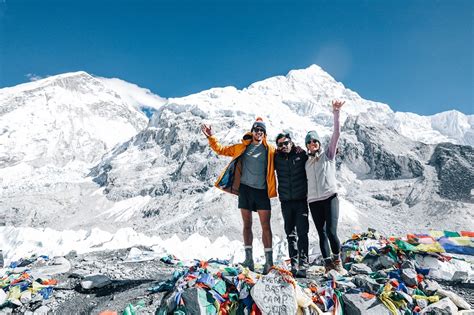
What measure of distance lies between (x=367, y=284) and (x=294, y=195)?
143cm

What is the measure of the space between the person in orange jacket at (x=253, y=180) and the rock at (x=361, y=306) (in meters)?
1.22

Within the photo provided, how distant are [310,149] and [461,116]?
185906 millimetres

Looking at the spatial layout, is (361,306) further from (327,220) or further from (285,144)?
(285,144)

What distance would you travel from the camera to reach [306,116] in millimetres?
149000

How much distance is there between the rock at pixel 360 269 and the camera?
17.0ft

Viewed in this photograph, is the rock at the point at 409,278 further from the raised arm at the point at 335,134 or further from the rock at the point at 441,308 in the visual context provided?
the raised arm at the point at 335,134

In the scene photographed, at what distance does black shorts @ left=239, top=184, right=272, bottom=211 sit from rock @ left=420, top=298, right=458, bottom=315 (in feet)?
7.13

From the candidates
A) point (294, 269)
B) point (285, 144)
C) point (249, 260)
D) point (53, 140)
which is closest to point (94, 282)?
point (249, 260)

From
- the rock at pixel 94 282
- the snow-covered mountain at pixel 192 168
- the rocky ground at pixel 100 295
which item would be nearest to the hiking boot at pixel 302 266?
the rocky ground at pixel 100 295

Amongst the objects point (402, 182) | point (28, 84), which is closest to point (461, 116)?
point (402, 182)

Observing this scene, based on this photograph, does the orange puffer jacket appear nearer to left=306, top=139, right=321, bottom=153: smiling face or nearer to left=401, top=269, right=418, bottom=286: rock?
left=306, top=139, right=321, bottom=153: smiling face

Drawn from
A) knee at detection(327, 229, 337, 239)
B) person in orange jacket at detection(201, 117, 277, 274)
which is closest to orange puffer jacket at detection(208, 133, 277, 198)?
person in orange jacket at detection(201, 117, 277, 274)

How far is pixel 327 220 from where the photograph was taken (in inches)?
186

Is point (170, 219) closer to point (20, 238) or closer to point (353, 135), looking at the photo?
point (20, 238)
